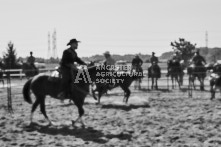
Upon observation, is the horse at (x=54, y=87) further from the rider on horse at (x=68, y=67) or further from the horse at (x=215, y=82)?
the horse at (x=215, y=82)

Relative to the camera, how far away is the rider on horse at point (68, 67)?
8.19m

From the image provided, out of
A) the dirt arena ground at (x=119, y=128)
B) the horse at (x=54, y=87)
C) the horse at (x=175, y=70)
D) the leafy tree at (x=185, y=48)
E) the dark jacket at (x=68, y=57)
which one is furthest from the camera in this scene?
the leafy tree at (x=185, y=48)

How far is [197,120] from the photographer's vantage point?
773 cm

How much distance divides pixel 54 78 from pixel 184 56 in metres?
53.0

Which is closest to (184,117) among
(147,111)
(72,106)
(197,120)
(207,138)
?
(197,120)

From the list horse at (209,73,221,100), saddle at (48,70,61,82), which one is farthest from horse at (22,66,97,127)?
horse at (209,73,221,100)

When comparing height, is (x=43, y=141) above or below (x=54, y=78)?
below

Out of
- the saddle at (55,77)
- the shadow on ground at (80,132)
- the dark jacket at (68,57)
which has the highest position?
the dark jacket at (68,57)

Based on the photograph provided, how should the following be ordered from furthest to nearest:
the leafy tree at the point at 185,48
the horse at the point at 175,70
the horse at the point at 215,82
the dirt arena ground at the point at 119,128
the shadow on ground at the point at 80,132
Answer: the leafy tree at the point at 185,48, the horse at the point at 175,70, the horse at the point at 215,82, the shadow on ground at the point at 80,132, the dirt arena ground at the point at 119,128

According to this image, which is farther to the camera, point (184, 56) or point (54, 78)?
point (184, 56)

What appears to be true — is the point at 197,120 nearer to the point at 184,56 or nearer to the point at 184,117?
the point at 184,117

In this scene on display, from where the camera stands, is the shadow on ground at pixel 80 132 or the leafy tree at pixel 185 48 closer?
the shadow on ground at pixel 80 132

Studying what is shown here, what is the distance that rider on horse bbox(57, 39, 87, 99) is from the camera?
819 centimetres

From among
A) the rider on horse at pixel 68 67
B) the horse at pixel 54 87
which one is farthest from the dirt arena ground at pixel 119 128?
the rider on horse at pixel 68 67
